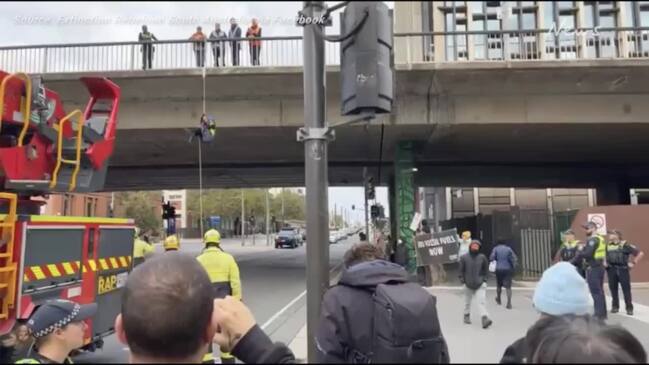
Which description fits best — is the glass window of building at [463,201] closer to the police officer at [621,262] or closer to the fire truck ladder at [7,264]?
the police officer at [621,262]

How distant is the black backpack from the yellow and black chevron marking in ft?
13.5

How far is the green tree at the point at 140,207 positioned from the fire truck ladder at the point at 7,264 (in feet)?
168

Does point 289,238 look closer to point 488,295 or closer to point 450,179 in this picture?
point 450,179

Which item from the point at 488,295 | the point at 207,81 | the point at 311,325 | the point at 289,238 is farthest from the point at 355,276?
the point at 289,238

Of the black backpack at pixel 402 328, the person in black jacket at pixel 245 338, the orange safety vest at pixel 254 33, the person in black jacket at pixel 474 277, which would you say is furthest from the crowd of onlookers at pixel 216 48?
the person in black jacket at pixel 245 338

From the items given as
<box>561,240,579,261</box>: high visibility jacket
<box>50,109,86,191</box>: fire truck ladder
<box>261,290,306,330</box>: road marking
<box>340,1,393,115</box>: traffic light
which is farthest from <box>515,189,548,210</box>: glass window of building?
<box>340,1,393,115</box>: traffic light

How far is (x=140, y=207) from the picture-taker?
57.7 metres

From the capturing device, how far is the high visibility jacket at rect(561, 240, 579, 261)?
1149 centimetres

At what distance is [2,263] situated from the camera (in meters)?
5.23

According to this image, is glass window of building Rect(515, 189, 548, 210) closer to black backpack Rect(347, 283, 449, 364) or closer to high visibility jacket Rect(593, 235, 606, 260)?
high visibility jacket Rect(593, 235, 606, 260)

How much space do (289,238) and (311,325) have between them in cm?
4672

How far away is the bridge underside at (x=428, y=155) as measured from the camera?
18.3m

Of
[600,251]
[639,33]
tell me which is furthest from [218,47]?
[639,33]

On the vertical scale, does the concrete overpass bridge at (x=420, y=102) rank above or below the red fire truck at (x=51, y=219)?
above
